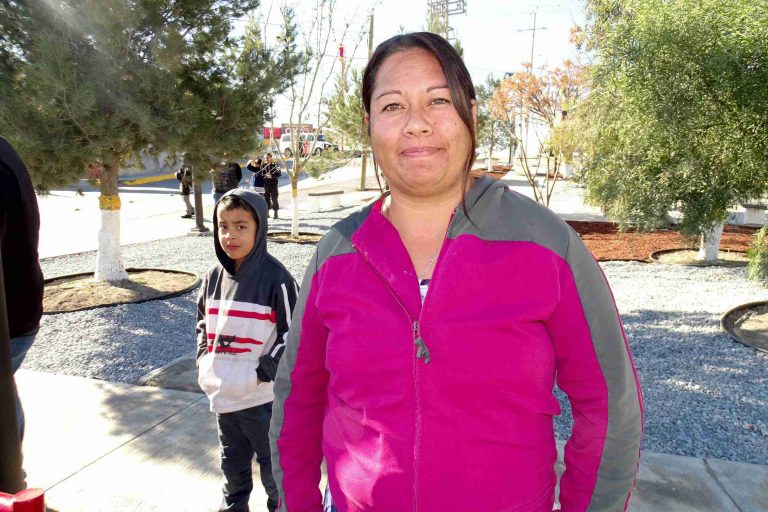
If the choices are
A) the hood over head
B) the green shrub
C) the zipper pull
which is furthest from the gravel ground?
the zipper pull

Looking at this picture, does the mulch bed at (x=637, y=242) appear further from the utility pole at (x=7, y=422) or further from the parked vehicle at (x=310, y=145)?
the utility pole at (x=7, y=422)

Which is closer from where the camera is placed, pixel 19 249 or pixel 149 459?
pixel 19 249

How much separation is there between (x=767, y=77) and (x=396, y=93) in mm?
4395

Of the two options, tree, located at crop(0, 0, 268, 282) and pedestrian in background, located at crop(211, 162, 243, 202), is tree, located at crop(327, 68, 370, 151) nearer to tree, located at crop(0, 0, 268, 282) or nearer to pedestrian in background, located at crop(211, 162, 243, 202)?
pedestrian in background, located at crop(211, 162, 243, 202)

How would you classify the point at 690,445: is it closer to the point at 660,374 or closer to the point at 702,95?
the point at 660,374

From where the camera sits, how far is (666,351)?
17.2 feet

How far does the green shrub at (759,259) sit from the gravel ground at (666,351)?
0.67 meters

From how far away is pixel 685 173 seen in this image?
524cm

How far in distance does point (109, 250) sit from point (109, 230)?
0.26 meters

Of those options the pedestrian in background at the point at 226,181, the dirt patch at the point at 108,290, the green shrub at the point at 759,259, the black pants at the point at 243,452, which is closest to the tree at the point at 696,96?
the green shrub at the point at 759,259

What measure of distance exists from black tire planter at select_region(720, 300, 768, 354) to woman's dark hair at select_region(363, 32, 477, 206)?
4.92 metres

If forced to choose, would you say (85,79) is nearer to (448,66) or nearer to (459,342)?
(448,66)

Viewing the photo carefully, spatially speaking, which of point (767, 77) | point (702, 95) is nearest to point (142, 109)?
point (702, 95)

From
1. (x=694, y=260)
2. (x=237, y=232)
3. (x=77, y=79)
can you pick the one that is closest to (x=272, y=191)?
(x=77, y=79)
